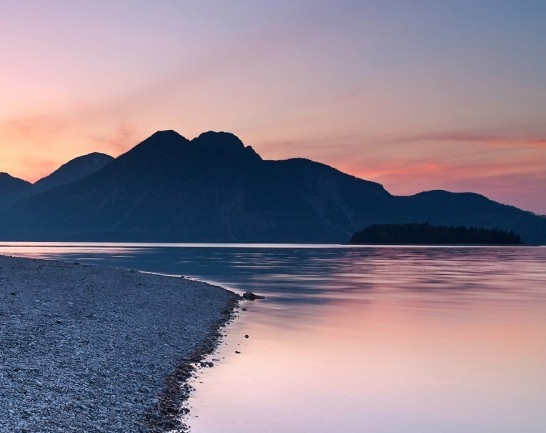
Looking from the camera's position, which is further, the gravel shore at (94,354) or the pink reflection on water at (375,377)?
the pink reflection on water at (375,377)

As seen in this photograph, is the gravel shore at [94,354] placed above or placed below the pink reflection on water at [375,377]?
above

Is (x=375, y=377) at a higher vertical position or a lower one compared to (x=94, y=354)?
lower

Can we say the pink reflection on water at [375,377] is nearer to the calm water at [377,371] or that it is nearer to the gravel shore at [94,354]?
the calm water at [377,371]

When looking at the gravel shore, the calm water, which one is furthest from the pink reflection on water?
the gravel shore

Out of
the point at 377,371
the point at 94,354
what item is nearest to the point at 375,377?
the point at 377,371

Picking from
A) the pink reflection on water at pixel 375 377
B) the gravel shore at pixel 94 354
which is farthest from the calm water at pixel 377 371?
the gravel shore at pixel 94 354

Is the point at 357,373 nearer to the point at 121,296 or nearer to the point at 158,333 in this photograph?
the point at 158,333

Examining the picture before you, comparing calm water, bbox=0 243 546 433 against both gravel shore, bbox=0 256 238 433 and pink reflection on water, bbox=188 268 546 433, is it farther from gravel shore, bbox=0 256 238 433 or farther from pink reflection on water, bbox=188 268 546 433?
gravel shore, bbox=0 256 238 433

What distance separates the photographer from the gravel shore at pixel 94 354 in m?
15.4

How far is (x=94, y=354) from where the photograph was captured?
22.1 meters

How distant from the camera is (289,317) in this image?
42.0m

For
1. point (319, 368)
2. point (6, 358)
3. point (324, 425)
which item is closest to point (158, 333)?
point (319, 368)

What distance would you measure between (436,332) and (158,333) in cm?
1655

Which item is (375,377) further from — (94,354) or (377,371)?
(94,354)
